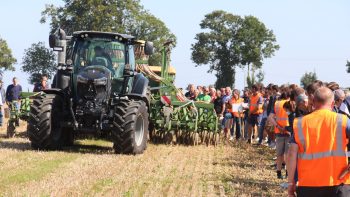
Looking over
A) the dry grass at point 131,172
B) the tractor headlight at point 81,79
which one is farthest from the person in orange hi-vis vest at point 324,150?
the tractor headlight at point 81,79

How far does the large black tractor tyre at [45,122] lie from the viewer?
41.6 ft

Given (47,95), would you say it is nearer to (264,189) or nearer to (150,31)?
(264,189)

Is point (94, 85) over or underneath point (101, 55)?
underneath

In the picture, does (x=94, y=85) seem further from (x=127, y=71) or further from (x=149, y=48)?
(x=149, y=48)

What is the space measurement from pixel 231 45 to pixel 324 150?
84708 mm

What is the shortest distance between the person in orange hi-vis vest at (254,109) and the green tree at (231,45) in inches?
2637

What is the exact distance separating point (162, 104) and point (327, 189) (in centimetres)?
1046

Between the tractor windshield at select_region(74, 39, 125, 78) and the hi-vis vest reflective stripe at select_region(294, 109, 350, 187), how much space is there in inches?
335

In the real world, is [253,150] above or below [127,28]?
below

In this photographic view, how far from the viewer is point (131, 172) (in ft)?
34.3

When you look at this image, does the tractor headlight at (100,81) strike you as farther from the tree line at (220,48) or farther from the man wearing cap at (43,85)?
the tree line at (220,48)

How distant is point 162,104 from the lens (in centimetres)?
1559

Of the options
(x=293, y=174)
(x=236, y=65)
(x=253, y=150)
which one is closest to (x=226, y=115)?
(x=253, y=150)

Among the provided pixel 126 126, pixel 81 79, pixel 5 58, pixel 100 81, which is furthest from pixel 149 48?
pixel 5 58
